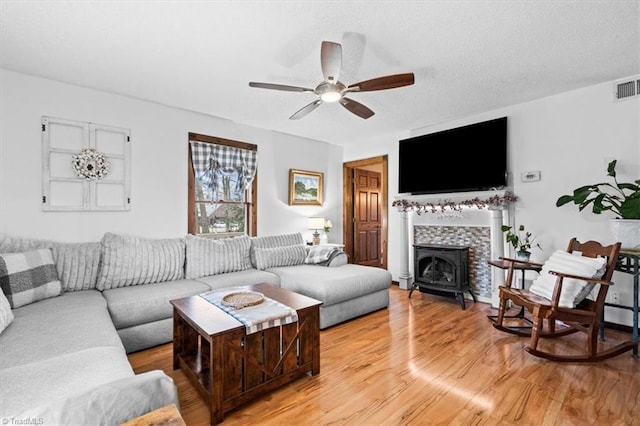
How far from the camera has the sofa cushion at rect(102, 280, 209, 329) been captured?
2395 millimetres

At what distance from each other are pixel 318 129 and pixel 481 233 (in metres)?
2.77

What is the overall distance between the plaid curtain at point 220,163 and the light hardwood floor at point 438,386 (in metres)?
2.19

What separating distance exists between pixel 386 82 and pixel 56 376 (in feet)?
8.30

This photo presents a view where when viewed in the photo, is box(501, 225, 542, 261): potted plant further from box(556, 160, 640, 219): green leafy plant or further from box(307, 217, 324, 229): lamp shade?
box(307, 217, 324, 229): lamp shade

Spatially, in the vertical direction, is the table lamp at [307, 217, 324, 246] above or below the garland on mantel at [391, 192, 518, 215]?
below

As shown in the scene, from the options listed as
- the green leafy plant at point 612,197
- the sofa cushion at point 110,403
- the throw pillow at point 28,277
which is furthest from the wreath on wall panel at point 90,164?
the green leafy plant at point 612,197

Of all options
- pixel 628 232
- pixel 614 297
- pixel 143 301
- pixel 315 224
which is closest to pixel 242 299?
pixel 143 301

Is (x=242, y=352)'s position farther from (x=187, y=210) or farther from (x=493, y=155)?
(x=493, y=155)

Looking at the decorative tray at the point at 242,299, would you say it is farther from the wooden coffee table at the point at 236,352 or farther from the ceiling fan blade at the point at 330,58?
the ceiling fan blade at the point at 330,58

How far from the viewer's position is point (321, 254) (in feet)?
13.0

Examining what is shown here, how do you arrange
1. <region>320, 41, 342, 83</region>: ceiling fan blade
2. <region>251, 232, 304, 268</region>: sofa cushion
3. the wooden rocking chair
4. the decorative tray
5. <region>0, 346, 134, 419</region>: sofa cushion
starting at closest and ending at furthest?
<region>0, 346, 134, 419</region>: sofa cushion, <region>320, 41, 342, 83</region>: ceiling fan blade, the decorative tray, the wooden rocking chair, <region>251, 232, 304, 268</region>: sofa cushion

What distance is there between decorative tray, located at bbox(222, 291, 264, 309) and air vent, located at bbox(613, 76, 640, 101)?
394 centimetres

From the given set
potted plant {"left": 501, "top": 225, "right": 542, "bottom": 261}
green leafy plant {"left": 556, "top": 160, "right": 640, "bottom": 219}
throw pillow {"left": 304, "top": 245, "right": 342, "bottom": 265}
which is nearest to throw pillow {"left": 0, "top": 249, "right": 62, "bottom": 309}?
throw pillow {"left": 304, "top": 245, "right": 342, "bottom": 265}

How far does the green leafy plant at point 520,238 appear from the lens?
131 inches
